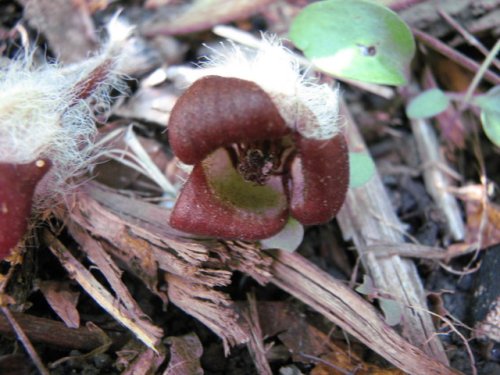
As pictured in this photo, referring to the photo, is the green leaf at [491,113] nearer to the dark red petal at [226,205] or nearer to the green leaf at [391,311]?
the green leaf at [391,311]

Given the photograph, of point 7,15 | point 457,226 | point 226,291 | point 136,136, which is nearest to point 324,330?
point 226,291

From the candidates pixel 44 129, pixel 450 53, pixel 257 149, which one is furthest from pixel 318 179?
pixel 450 53

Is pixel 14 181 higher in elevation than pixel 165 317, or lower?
higher

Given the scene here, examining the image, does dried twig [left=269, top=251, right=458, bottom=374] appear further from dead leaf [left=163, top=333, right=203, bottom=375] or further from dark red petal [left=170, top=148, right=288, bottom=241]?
dead leaf [left=163, top=333, right=203, bottom=375]

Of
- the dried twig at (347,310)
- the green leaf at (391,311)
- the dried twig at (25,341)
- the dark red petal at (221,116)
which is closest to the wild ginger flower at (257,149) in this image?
the dark red petal at (221,116)

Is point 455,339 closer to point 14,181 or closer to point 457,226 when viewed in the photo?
point 457,226

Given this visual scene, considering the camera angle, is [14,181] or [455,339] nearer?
[14,181]

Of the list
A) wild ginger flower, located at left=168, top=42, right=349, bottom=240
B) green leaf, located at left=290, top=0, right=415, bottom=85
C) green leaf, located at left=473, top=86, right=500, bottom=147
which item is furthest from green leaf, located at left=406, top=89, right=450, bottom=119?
wild ginger flower, located at left=168, top=42, right=349, bottom=240
